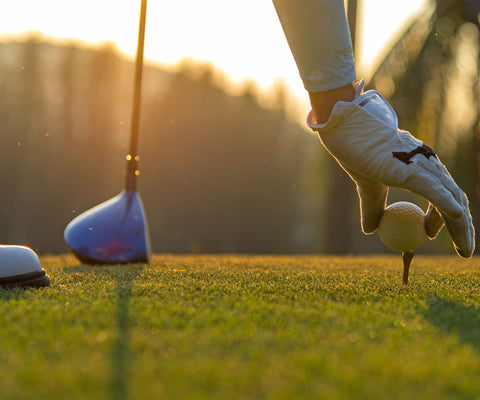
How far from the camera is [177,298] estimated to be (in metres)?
1.42

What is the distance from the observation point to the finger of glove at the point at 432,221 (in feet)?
5.79

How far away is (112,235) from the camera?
9.02 ft

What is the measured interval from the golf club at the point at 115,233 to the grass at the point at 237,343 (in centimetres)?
110

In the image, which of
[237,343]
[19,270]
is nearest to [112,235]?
[19,270]

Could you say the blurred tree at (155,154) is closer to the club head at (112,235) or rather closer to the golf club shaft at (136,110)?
the golf club shaft at (136,110)

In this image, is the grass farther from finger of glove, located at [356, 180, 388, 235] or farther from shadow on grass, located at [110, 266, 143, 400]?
finger of glove, located at [356, 180, 388, 235]

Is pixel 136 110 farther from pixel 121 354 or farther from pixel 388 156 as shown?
pixel 121 354

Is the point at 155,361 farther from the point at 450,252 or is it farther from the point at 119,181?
the point at 119,181

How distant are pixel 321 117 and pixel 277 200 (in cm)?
2303

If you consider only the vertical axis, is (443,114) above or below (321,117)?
above

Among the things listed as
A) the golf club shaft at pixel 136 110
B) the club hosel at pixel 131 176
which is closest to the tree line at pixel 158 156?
the golf club shaft at pixel 136 110

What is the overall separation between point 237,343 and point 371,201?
1.07 metres

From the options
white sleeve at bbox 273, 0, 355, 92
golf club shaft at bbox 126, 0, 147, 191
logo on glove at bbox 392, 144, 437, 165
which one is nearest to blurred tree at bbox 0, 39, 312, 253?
golf club shaft at bbox 126, 0, 147, 191

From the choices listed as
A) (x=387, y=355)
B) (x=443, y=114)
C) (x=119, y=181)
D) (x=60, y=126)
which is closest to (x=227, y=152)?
(x=119, y=181)
